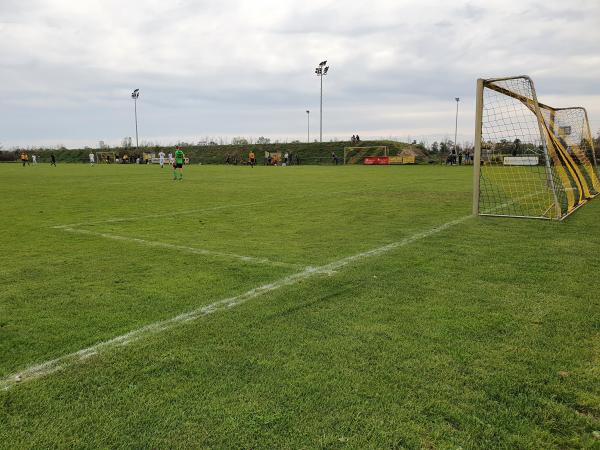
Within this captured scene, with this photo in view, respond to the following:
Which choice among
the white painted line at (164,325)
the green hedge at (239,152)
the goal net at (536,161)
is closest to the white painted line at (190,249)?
the white painted line at (164,325)

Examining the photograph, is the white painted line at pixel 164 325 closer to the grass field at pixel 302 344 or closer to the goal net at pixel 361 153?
the grass field at pixel 302 344

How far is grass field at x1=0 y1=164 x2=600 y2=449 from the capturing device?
235cm

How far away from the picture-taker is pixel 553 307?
396cm

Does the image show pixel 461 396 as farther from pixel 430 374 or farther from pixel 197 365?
pixel 197 365

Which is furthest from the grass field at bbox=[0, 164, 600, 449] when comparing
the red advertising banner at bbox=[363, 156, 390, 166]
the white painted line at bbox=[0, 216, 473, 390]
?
the red advertising banner at bbox=[363, 156, 390, 166]

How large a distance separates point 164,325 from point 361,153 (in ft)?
196

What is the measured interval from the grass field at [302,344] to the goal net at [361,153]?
54.1 meters

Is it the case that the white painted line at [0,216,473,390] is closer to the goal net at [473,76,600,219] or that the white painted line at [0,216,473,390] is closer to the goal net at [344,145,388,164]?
the goal net at [473,76,600,219]

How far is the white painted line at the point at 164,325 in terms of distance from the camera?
2.89 metres

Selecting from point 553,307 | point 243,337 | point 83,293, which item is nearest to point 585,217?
point 553,307

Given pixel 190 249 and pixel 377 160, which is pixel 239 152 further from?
pixel 190 249

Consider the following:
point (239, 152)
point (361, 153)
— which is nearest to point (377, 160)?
point (361, 153)

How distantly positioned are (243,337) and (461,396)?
157cm

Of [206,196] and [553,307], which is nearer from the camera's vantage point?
[553,307]
